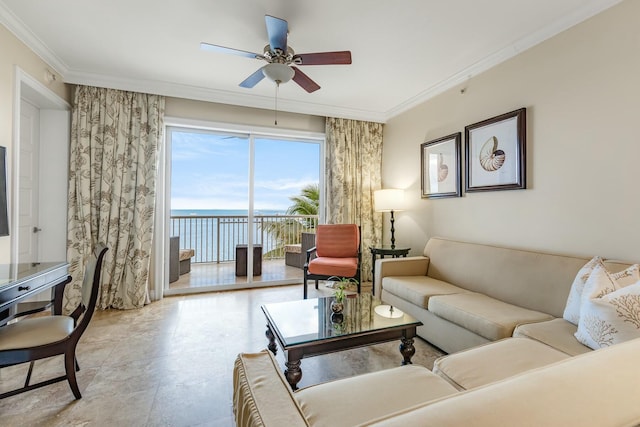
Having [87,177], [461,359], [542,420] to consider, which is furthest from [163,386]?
[87,177]

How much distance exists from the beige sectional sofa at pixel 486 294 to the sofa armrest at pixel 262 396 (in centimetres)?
154

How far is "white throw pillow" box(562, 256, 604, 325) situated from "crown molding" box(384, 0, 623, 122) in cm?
179

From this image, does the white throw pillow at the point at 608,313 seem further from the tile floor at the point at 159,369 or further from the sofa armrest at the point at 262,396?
the sofa armrest at the point at 262,396

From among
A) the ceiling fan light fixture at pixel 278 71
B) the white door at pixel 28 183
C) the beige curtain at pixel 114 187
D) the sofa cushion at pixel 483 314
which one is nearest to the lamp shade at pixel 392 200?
the sofa cushion at pixel 483 314

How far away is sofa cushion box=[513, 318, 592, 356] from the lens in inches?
59.9

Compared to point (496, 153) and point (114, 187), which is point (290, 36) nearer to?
point (496, 153)

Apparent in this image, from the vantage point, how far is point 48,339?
168 cm

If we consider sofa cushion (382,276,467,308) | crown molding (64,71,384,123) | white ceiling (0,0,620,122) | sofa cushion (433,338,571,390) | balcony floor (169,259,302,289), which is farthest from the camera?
balcony floor (169,259,302,289)

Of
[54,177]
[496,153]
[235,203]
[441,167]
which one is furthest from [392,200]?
[54,177]

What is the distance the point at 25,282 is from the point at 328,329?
1833 millimetres

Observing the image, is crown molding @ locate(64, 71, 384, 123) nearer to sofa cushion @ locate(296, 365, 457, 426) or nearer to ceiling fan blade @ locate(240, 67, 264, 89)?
ceiling fan blade @ locate(240, 67, 264, 89)

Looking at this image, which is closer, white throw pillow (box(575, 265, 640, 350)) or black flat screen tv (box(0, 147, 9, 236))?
white throw pillow (box(575, 265, 640, 350))

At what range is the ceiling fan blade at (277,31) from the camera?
1999 mm

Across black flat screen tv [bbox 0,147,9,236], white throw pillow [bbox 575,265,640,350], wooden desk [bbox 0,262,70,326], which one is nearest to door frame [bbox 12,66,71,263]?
black flat screen tv [bbox 0,147,9,236]
